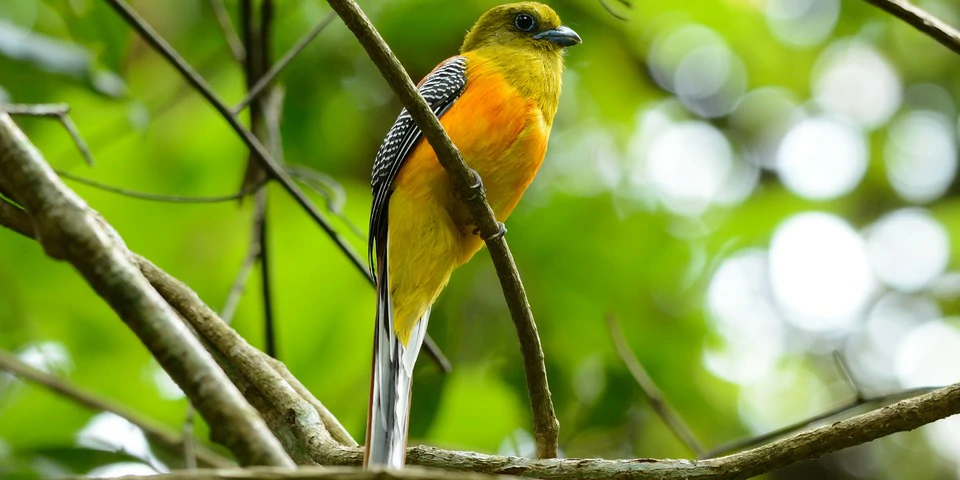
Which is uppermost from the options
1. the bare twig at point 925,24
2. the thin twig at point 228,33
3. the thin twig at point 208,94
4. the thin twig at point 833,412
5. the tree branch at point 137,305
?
the thin twig at point 228,33

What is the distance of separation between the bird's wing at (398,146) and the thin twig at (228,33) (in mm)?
1231

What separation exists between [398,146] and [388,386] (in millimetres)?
1100

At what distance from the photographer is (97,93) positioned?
430 centimetres

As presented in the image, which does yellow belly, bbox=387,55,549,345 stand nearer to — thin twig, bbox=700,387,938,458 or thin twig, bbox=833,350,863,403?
thin twig, bbox=700,387,938,458

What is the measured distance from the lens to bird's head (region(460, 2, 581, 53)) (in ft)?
15.0

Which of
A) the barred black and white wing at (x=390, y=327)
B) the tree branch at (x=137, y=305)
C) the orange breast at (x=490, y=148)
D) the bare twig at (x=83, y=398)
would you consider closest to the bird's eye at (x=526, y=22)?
the barred black and white wing at (x=390, y=327)

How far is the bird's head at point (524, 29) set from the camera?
458 cm

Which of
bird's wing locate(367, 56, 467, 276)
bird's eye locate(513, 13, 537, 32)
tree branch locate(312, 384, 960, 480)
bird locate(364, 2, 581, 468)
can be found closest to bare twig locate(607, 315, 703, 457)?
bird locate(364, 2, 581, 468)

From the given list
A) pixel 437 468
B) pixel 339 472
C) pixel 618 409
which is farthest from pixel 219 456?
pixel 339 472

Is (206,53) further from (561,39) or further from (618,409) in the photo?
(618,409)

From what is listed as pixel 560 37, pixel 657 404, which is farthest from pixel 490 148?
pixel 657 404

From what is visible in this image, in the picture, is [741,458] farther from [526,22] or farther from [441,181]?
[526,22]

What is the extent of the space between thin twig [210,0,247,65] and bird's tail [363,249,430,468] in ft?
5.50

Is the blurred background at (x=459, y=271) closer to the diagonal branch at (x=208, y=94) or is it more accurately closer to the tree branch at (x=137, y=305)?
the diagonal branch at (x=208, y=94)
